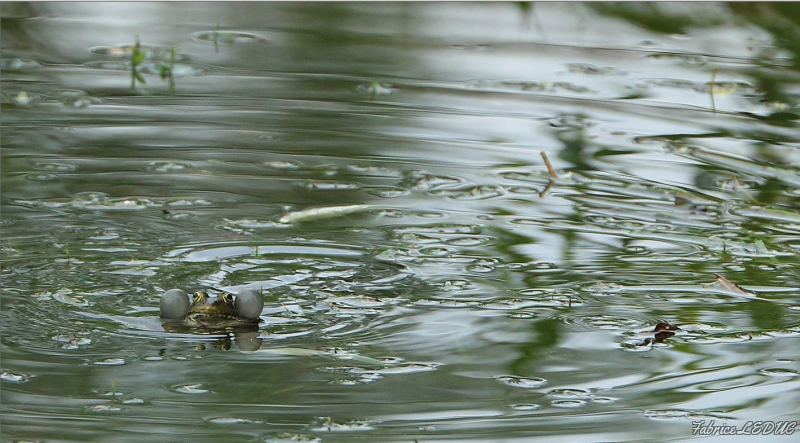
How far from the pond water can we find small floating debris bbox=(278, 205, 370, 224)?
1 cm

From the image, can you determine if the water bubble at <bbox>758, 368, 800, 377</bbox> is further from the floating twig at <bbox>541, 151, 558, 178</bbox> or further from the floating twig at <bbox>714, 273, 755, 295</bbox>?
the floating twig at <bbox>541, 151, 558, 178</bbox>

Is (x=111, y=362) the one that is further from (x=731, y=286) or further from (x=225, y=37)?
(x=225, y=37)

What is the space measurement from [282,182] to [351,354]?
181cm

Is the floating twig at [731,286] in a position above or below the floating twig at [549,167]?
below

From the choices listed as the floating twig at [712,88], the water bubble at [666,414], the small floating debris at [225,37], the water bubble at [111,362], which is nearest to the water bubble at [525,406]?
the water bubble at [666,414]

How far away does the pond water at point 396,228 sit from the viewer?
Result: 3.13 metres

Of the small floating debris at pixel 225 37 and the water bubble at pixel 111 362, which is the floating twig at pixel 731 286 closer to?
the water bubble at pixel 111 362

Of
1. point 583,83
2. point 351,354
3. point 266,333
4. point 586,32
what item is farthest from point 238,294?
point 586,32

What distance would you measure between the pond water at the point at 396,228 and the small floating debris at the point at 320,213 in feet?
0.04

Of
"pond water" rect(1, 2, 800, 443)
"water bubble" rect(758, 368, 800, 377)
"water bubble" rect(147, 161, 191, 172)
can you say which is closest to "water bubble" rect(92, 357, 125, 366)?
"pond water" rect(1, 2, 800, 443)

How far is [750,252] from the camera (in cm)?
438

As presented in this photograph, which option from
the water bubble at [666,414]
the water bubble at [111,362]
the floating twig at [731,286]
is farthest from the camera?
the floating twig at [731,286]

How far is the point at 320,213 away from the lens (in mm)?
4641

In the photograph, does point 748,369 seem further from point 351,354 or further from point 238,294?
point 238,294
